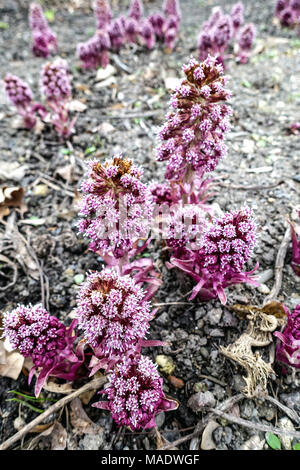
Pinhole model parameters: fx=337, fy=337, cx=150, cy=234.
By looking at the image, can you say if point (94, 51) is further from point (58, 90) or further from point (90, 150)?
point (90, 150)

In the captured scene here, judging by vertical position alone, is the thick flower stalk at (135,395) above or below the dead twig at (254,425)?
above

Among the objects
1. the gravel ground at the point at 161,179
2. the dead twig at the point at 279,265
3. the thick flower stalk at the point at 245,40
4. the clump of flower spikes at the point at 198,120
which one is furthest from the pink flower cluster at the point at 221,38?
the dead twig at the point at 279,265

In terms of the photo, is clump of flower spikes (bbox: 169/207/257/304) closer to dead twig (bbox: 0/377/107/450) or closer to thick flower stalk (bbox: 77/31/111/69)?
dead twig (bbox: 0/377/107/450)

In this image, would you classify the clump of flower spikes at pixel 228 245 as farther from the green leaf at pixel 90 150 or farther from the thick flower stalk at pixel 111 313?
the green leaf at pixel 90 150

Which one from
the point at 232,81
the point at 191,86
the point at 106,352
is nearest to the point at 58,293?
the point at 106,352

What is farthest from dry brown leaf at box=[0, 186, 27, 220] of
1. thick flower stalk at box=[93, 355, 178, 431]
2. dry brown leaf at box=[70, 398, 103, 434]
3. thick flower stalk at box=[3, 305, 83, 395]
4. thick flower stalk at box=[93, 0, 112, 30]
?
thick flower stalk at box=[93, 0, 112, 30]

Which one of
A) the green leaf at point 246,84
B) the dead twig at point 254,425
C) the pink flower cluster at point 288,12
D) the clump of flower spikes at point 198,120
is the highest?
the pink flower cluster at point 288,12

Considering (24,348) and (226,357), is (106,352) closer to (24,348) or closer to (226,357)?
(24,348)
